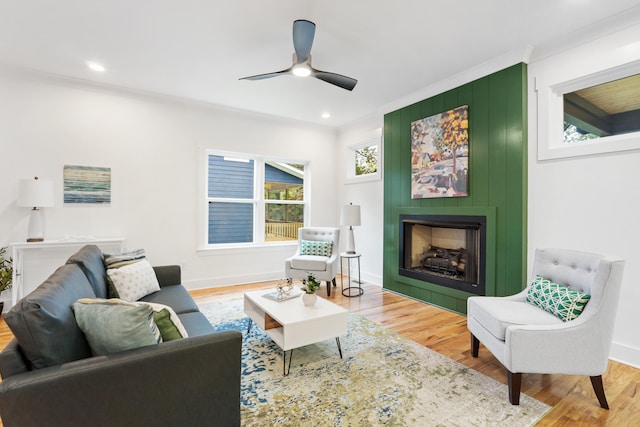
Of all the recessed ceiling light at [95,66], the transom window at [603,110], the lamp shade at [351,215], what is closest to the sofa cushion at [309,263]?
the lamp shade at [351,215]

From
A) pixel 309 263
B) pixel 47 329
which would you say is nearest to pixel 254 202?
pixel 309 263

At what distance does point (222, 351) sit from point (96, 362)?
476 mm

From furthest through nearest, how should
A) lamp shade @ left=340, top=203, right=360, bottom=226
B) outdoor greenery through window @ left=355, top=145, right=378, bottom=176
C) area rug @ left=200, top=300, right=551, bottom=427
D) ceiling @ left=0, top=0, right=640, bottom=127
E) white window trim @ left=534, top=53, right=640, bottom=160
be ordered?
outdoor greenery through window @ left=355, top=145, right=378, bottom=176 < lamp shade @ left=340, top=203, right=360, bottom=226 < white window trim @ left=534, top=53, right=640, bottom=160 < ceiling @ left=0, top=0, right=640, bottom=127 < area rug @ left=200, top=300, right=551, bottom=427

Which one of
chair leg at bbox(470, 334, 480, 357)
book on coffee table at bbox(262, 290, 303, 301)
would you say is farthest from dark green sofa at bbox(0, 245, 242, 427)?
chair leg at bbox(470, 334, 480, 357)

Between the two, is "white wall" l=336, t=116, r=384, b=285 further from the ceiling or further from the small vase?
the small vase

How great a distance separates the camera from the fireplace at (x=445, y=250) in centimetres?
342

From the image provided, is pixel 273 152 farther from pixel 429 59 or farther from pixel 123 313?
pixel 123 313

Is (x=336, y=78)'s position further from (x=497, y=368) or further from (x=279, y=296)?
(x=497, y=368)

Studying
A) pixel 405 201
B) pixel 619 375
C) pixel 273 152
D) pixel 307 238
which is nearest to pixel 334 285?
pixel 307 238

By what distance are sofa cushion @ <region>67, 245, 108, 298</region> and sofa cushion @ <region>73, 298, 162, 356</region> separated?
0.88 metres

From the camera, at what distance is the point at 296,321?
221cm

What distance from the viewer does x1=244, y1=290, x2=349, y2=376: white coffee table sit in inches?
86.8

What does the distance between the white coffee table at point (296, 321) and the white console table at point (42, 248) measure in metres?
2.33

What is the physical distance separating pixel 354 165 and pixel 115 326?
4746 millimetres
